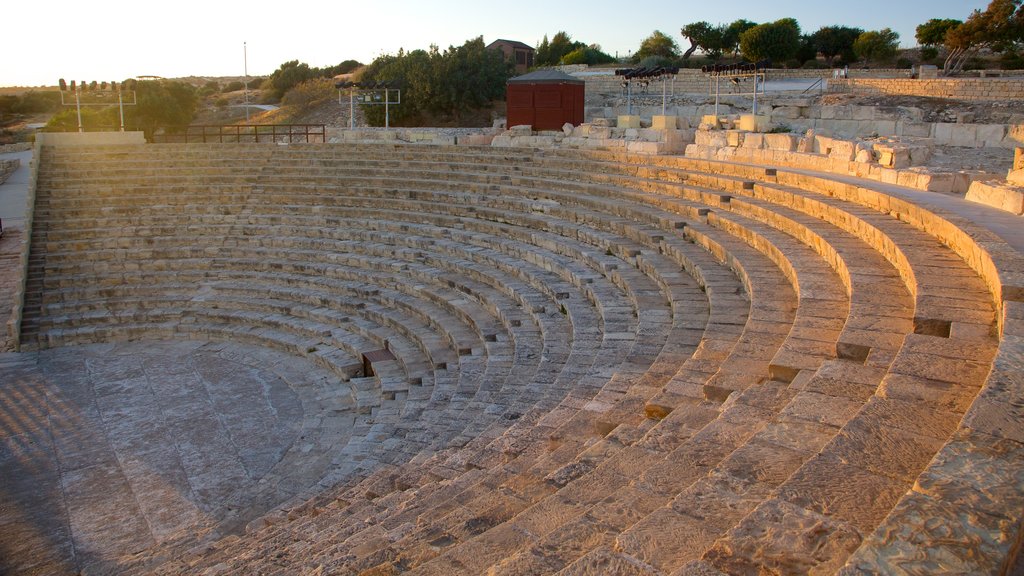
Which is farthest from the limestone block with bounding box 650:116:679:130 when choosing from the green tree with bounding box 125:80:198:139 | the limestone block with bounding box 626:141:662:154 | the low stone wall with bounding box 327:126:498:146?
the green tree with bounding box 125:80:198:139

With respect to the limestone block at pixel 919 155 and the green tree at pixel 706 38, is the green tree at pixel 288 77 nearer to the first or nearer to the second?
the green tree at pixel 706 38

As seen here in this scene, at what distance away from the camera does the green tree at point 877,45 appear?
46281mm

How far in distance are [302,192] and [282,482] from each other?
10.1m

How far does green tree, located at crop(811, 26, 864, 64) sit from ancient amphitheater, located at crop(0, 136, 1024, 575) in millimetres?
39333

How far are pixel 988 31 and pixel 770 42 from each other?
13117mm

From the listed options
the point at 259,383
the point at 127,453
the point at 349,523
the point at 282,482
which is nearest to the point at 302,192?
the point at 259,383

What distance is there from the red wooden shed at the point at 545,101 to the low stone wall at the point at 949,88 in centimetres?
1137

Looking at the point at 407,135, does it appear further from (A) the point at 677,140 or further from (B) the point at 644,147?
(A) the point at 677,140

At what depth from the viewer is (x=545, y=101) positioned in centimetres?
2116

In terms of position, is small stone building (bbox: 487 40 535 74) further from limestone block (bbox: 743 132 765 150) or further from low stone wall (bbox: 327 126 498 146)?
limestone block (bbox: 743 132 765 150)

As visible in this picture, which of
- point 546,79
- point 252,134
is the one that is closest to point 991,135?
point 546,79

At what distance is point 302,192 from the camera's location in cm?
1673

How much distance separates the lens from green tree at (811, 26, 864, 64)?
4900cm

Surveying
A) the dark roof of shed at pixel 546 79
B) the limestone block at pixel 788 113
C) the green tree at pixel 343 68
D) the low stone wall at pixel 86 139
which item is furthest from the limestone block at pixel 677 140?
the green tree at pixel 343 68
